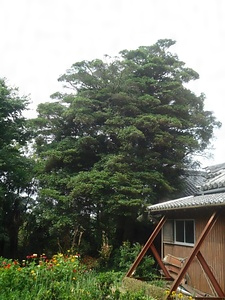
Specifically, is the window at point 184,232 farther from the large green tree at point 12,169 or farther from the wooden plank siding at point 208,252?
the large green tree at point 12,169

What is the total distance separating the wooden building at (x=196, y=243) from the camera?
21.1ft

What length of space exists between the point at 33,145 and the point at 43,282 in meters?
10.1

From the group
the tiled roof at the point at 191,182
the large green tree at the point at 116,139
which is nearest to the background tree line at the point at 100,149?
the large green tree at the point at 116,139

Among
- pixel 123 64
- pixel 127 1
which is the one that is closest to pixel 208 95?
pixel 123 64

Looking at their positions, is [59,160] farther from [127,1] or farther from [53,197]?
[127,1]

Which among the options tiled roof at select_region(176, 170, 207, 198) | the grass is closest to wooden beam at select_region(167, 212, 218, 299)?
the grass

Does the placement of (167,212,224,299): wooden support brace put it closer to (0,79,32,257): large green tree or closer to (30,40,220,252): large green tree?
(30,40,220,252): large green tree

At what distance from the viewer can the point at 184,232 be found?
8.88 m

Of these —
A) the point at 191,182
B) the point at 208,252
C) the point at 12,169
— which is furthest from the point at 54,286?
the point at 191,182

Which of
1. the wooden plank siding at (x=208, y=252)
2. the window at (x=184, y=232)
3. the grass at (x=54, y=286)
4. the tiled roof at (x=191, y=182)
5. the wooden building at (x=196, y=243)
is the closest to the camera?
the grass at (x=54, y=286)

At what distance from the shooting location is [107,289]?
434 cm

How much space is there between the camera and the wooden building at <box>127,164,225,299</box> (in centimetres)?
642

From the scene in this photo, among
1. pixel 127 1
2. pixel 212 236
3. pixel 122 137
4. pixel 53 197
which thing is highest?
pixel 127 1

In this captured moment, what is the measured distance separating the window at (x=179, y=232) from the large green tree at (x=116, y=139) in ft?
4.71
